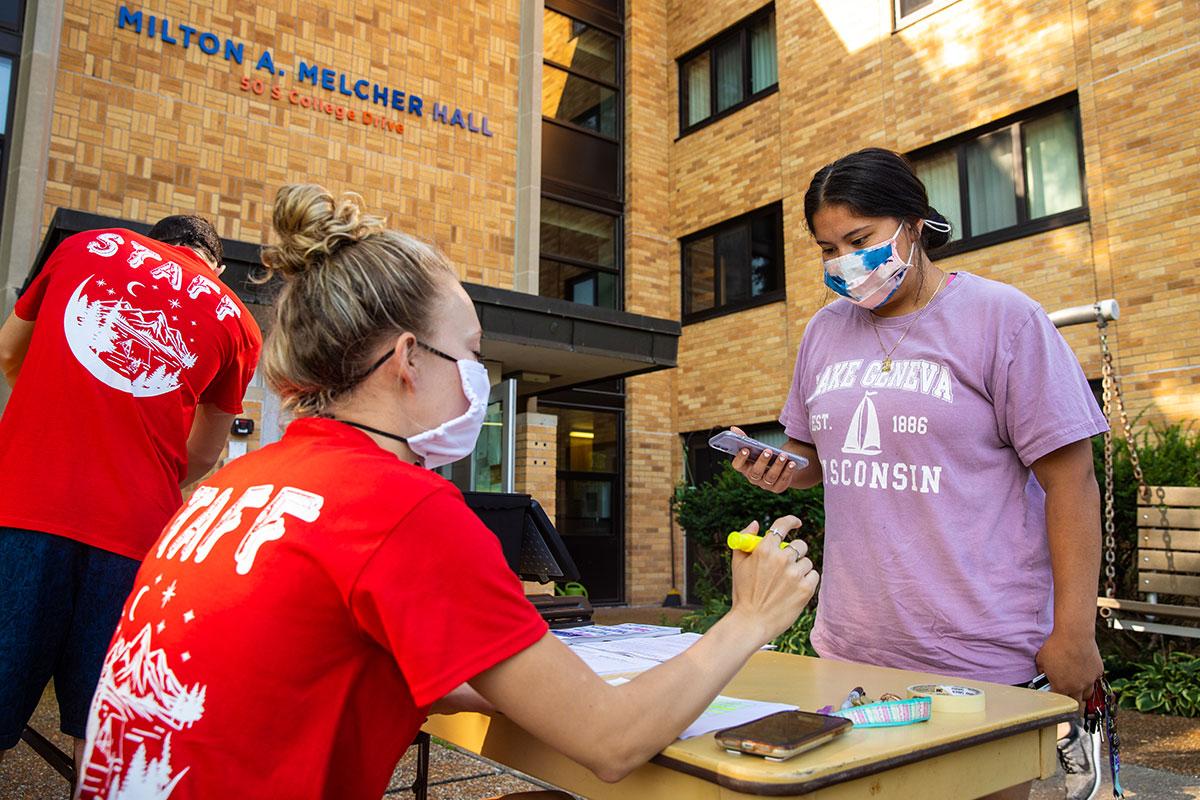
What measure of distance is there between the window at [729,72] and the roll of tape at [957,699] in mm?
12989

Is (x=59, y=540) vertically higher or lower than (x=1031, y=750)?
higher

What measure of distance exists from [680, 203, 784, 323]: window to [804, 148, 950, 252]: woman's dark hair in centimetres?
1082

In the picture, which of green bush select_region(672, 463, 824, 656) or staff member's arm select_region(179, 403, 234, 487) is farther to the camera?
green bush select_region(672, 463, 824, 656)

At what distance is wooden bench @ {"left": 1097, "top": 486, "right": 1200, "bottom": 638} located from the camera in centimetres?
573

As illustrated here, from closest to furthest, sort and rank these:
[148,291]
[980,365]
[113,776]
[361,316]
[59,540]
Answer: [113,776], [361,316], [980,365], [59,540], [148,291]

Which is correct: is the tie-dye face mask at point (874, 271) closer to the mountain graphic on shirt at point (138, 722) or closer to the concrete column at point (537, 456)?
the mountain graphic on shirt at point (138, 722)

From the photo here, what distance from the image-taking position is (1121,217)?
920 cm

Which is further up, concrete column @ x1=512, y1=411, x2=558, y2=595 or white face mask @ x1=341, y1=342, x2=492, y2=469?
concrete column @ x1=512, y1=411, x2=558, y2=595

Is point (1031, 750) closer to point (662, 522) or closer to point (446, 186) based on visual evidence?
point (446, 186)

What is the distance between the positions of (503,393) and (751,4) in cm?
817

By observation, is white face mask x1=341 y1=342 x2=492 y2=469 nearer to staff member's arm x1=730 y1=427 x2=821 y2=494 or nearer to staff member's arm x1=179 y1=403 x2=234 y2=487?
staff member's arm x1=730 y1=427 x2=821 y2=494

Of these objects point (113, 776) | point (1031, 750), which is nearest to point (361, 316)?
point (113, 776)

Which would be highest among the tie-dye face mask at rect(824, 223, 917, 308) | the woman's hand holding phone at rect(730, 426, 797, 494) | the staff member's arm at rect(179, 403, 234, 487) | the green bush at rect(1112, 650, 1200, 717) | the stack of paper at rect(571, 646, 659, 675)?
the tie-dye face mask at rect(824, 223, 917, 308)

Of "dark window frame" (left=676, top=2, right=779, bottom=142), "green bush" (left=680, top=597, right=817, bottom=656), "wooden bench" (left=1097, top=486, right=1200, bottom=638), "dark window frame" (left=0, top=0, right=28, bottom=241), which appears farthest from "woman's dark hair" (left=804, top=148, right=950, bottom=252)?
"dark window frame" (left=676, top=2, right=779, bottom=142)
